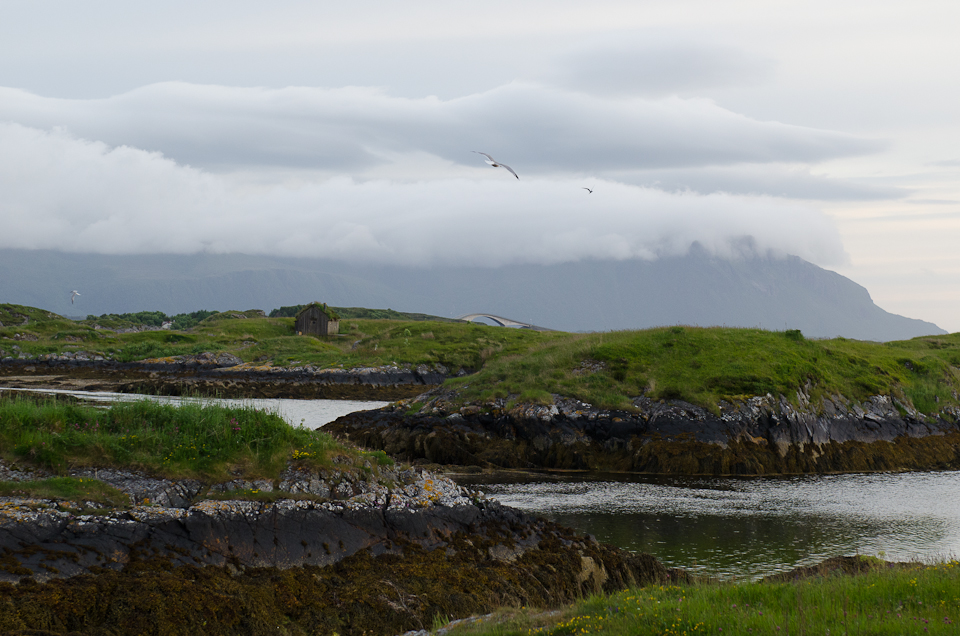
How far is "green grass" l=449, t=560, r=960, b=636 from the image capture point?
9.09 m

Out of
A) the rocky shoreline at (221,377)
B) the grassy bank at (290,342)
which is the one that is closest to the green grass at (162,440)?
the rocky shoreline at (221,377)

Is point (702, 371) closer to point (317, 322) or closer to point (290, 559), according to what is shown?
point (290, 559)

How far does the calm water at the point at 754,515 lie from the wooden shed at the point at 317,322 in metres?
82.9

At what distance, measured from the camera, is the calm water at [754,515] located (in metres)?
20.3

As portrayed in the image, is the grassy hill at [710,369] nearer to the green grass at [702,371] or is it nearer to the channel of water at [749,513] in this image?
the green grass at [702,371]

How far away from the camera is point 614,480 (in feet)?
105

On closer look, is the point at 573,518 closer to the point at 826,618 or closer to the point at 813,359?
the point at 826,618

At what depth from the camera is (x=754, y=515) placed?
83.0ft

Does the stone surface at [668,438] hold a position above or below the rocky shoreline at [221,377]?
above

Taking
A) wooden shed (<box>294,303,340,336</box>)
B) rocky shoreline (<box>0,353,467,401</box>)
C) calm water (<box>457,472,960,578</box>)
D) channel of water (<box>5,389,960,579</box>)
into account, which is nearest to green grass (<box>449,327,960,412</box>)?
channel of water (<box>5,389,960,579</box>)

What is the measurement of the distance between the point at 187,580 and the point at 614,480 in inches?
907

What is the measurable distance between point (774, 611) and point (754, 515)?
1629 cm

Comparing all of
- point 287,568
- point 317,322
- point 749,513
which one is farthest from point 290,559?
point 317,322

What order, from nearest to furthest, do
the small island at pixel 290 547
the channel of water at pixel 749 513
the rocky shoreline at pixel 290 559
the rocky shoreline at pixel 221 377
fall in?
the small island at pixel 290 547 < the rocky shoreline at pixel 290 559 < the channel of water at pixel 749 513 < the rocky shoreline at pixel 221 377
